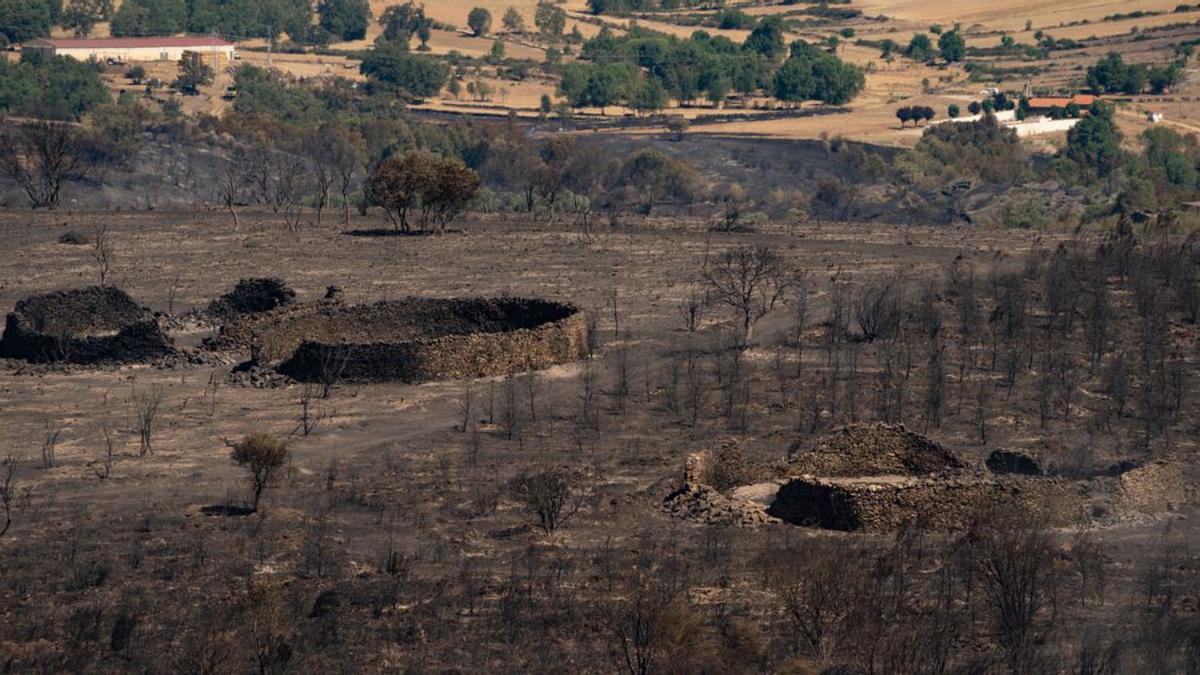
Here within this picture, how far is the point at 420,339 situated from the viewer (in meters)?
48.0

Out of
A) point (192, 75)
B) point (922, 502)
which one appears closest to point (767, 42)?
point (192, 75)

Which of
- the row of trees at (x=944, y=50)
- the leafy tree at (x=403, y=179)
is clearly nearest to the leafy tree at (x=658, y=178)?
the leafy tree at (x=403, y=179)

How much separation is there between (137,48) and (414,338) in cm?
13013

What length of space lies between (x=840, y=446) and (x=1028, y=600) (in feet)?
26.2

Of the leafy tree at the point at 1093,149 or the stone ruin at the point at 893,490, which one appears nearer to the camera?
the stone ruin at the point at 893,490

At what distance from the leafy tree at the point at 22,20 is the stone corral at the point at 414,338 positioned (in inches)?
5179

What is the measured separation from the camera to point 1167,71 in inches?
6442

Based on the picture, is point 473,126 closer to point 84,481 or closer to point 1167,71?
point 1167,71

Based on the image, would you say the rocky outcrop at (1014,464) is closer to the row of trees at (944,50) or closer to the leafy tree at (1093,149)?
the leafy tree at (1093,149)

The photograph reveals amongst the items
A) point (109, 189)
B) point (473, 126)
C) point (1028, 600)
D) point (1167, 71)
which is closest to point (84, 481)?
point (1028, 600)

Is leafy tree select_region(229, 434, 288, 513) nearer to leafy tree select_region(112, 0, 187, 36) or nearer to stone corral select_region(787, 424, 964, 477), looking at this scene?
stone corral select_region(787, 424, 964, 477)

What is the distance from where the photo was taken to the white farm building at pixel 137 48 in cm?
16775

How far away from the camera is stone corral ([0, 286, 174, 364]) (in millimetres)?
48500

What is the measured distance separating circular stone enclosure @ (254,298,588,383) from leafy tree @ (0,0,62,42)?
131668 millimetres
